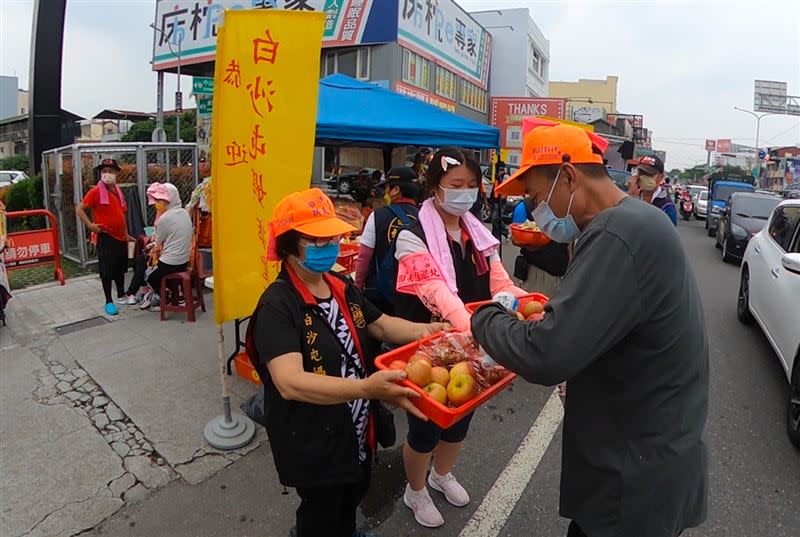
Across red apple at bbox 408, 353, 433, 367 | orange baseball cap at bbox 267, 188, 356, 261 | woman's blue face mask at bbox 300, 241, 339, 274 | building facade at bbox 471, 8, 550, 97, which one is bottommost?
red apple at bbox 408, 353, 433, 367

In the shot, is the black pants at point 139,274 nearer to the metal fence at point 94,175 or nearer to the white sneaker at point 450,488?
the metal fence at point 94,175

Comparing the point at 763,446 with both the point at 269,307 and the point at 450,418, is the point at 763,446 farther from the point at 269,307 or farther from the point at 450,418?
the point at 269,307

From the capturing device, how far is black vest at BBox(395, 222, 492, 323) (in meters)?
2.60

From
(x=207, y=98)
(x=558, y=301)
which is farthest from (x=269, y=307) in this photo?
(x=207, y=98)

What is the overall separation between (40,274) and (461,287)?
7858mm

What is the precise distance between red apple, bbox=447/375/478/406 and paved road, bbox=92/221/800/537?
1333 millimetres

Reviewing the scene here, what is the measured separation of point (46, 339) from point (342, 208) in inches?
147

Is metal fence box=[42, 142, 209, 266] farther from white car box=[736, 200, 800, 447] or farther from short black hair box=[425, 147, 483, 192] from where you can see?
white car box=[736, 200, 800, 447]

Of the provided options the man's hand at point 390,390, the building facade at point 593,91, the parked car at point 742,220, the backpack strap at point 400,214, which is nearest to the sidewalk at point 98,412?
the backpack strap at point 400,214

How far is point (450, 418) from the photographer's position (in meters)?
1.63

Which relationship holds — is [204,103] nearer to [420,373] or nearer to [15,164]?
[420,373]

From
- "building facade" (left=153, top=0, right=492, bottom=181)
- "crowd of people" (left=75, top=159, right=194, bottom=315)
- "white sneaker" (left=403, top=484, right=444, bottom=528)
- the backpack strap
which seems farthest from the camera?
"building facade" (left=153, top=0, right=492, bottom=181)

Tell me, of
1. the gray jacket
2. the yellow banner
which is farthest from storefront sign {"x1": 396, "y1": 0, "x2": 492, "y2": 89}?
→ the gray jacket

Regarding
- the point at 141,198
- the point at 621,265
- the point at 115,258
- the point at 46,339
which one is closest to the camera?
the point at 621,265
